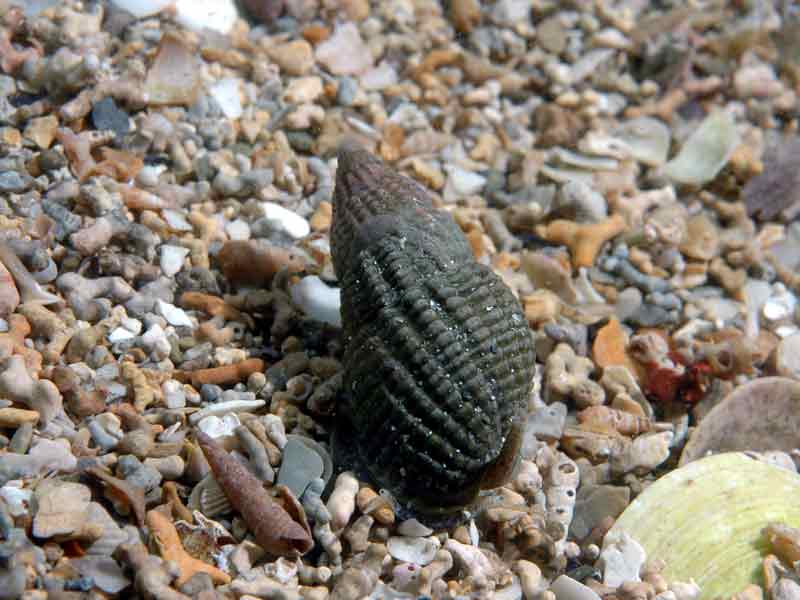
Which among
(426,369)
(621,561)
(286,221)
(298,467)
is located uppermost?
(426,369)

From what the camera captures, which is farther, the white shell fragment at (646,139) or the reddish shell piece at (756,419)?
the white shell fragment at (646,139)

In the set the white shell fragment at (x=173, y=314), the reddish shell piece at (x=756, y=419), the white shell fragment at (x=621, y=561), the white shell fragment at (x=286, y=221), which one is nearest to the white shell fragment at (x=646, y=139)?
the reddish shell piece at (x=756, y=419)

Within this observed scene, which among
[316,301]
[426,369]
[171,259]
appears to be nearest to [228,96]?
[171,259]

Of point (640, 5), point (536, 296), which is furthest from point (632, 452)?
point (640, 5)

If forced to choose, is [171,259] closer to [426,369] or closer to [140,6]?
[426,369]

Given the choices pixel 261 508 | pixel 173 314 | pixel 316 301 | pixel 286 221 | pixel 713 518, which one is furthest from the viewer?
pixel 286 221

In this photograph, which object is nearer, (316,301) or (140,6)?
(316,301)

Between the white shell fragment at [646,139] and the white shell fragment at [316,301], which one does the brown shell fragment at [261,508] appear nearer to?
the white shell fragment at [316,301]
